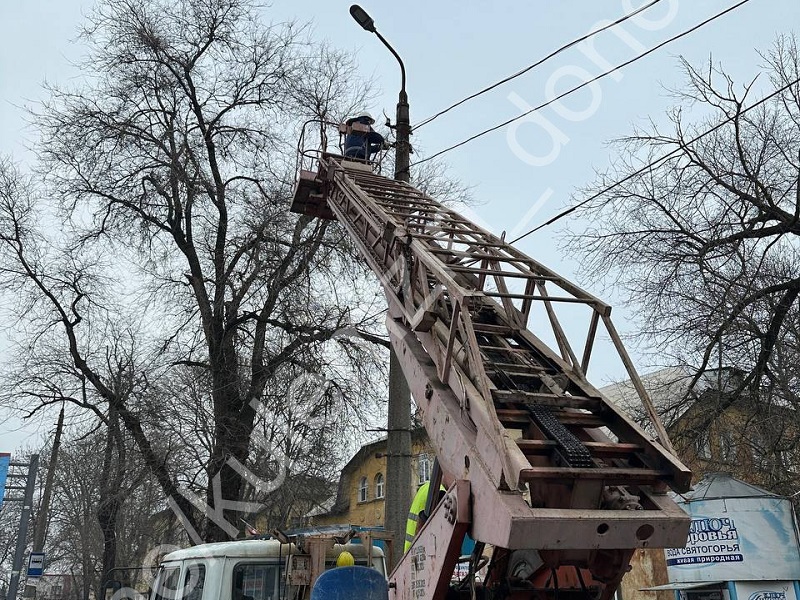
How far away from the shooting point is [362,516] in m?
31.5

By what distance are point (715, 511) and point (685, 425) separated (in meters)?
2.53

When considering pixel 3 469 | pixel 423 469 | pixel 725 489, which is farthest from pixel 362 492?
pixel 725 489

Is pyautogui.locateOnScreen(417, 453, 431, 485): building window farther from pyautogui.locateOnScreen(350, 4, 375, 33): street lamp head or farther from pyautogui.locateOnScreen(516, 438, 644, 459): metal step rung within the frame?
pyautogui.locateOnScreen(516, 438, 644, 459): metal step rung

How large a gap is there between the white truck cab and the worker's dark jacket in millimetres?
6269

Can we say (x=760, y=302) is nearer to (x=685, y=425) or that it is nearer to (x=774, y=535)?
(x=685, y=425)

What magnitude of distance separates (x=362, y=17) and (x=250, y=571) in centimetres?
844

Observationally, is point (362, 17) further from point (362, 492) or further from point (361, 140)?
point (362, 492)

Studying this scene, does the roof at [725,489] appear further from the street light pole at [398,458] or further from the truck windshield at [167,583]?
the truck windshield at [167,583]

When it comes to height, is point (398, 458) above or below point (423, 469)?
below

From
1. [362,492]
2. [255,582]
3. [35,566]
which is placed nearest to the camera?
[255,582]

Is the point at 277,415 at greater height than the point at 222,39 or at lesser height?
lesser

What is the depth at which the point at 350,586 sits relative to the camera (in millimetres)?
4863

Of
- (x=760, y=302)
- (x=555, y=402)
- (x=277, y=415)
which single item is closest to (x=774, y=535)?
(x=760, y=302)

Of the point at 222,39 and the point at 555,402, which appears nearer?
the point at 555,402
